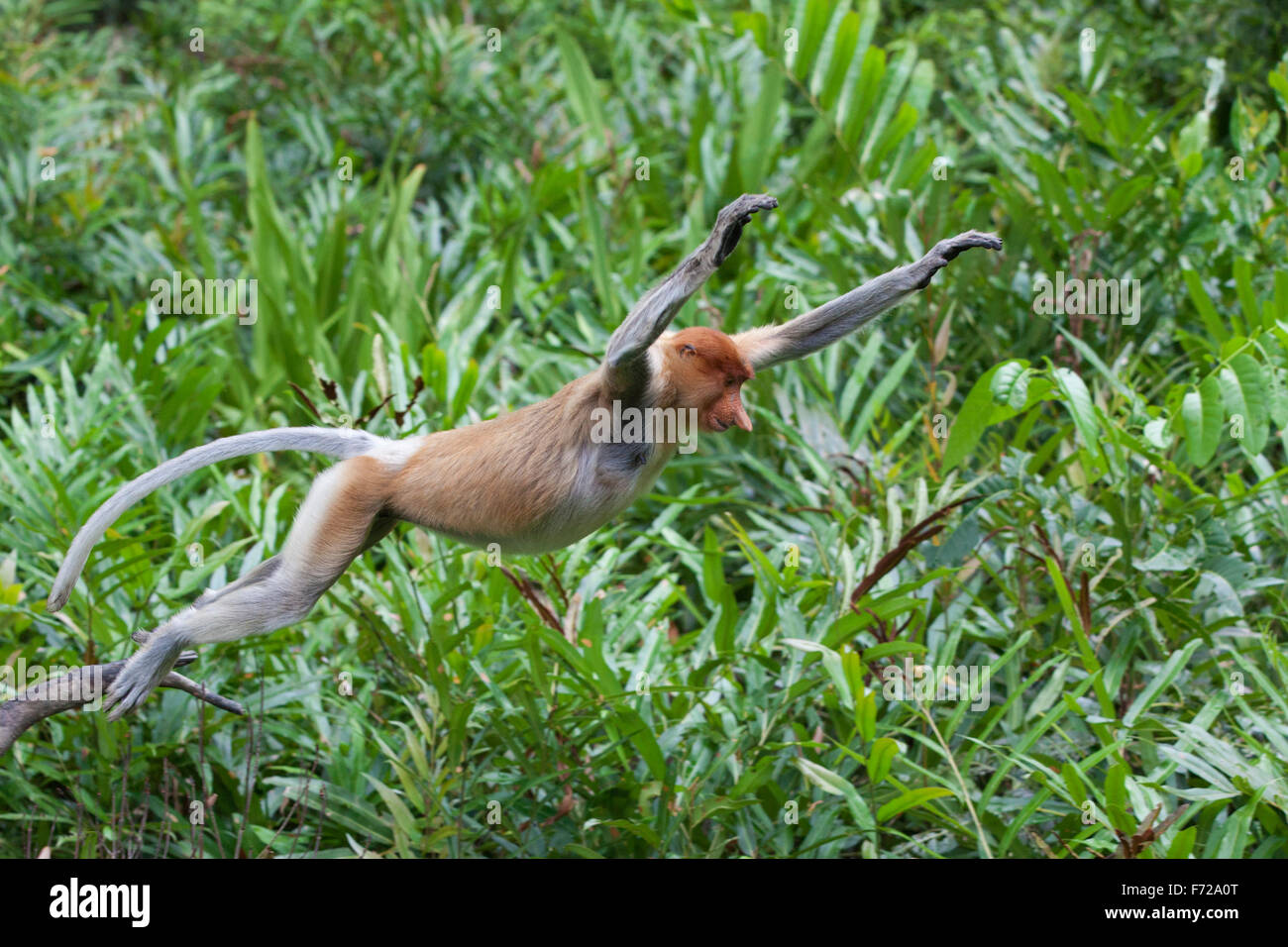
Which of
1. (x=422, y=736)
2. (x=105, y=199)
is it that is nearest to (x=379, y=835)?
(x=422, y=736)

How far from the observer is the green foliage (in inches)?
127

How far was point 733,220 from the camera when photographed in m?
1.96

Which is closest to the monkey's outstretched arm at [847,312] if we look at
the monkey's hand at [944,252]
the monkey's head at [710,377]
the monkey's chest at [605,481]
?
the monkey's hand at [944,252]

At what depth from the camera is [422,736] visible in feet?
11.0

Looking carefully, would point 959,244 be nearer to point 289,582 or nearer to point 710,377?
point 710,377

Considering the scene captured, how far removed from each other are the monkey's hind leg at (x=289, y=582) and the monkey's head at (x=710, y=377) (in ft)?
2.11

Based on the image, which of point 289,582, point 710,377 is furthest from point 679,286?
point 289,582

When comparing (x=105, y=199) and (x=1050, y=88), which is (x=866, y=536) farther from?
(x=105, y=199)

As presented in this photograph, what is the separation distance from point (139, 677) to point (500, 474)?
0.76 metres

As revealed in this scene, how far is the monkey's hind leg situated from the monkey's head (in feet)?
2.11

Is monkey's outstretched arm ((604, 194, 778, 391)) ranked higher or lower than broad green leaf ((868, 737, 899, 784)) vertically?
A: higher

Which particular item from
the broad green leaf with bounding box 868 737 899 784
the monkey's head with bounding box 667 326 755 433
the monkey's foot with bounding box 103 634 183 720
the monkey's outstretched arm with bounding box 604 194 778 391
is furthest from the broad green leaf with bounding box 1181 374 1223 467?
the monkey's foot with bounding box 103 634 183 720

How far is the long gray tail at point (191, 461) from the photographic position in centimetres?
234

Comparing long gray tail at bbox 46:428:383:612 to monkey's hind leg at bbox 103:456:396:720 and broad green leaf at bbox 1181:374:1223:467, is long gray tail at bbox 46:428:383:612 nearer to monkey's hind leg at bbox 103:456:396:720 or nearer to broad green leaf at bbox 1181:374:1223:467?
monkey's hind leg at bbox 103:456:396:720
